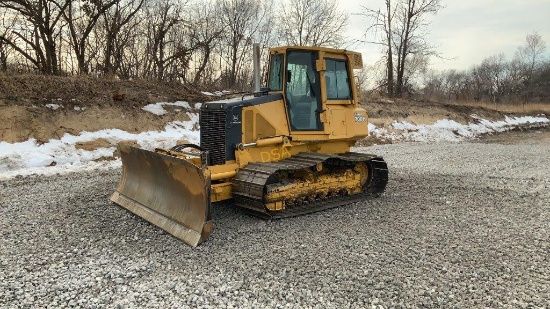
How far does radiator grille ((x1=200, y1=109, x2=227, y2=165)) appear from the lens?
6.60 meters

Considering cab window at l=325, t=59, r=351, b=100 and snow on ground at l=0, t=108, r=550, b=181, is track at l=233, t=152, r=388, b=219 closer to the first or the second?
cab window at l=325, t=59, r=351, b=100

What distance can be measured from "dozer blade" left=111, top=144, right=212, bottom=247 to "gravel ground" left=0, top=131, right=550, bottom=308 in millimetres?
183

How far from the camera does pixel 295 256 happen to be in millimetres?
4863

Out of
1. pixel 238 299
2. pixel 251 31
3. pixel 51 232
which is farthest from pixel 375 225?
pixel 251 31

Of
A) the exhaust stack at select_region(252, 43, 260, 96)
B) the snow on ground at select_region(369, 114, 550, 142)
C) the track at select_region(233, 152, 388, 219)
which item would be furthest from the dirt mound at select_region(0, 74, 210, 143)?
the snow on ground at select_region(369, 114, 550, 142)

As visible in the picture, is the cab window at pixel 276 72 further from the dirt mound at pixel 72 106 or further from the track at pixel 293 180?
the dirt mound at pixel 72 106

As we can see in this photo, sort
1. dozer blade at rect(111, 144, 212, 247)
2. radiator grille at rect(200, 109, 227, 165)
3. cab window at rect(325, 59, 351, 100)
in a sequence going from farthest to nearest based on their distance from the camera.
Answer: cab window at rect(325, 59, 351, 100) < radiator grille at rect(200, 109, 227, 165) < dozer blade at rect(111, 144, 212, 247)

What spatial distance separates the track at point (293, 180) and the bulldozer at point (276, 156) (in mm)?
16

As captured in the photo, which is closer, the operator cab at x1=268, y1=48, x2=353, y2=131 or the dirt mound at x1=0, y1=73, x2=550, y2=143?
the operator cab at x1=268, y1=48, x2=353, y2=131

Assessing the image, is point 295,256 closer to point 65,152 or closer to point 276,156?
point 276,156

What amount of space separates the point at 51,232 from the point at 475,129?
23971mm

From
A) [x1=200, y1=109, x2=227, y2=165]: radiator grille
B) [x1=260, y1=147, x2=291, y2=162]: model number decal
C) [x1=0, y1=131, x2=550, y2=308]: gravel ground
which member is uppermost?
[x1=200, y1=109, x2=227, y2=165]: radiator grille

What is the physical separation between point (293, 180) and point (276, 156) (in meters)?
0.60

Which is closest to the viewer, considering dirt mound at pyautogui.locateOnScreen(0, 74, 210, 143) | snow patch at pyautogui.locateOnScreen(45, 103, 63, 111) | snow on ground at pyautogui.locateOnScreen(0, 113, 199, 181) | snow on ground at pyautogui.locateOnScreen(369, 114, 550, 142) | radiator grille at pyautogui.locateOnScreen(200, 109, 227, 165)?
radiator grille at pyautogui.locateOnScreen(200, 109, 227, 165)
